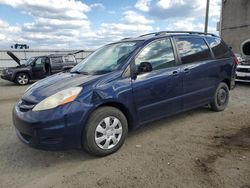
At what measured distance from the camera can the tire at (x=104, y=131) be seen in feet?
11.2

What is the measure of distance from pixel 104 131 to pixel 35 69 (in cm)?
1127

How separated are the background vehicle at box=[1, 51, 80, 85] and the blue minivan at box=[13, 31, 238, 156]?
30.6 ft

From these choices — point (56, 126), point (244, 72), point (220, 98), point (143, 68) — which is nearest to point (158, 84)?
point (143, 68)

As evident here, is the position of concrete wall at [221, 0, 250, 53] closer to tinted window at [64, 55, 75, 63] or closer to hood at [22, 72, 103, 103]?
tinted window at [64, 55, 75, 63]

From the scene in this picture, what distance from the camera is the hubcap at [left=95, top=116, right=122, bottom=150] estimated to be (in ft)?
11.5

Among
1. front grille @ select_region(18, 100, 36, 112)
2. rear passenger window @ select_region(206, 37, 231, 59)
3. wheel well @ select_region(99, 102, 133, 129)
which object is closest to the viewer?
front grille @ select_region(18, 100, 36, 112)

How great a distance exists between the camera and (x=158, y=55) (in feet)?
14.1

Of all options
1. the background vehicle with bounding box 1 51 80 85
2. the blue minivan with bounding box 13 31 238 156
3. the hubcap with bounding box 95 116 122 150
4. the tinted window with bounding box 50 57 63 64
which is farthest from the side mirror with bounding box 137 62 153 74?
the tinted window with bounding box 50 57 63 64

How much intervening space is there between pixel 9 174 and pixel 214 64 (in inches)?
169

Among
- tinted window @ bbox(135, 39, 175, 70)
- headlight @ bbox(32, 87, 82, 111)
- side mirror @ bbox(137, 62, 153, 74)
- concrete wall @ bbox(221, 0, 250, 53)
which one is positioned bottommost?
headlight @ bbox(32, 87, 82, 111)

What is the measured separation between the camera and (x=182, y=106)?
4.66m

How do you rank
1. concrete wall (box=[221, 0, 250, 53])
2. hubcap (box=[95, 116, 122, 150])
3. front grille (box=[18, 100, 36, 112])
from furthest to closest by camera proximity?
concrete wall (box=[221, 0, 250, 53])
hubcap (box=[95, 116, 122, 150])
front grille (box=[18, 100, 36, 112])

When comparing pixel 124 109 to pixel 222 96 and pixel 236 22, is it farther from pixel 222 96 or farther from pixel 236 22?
pixel 236 22

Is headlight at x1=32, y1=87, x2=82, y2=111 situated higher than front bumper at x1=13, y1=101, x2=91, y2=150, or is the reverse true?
headlight at x1=32, y1=87, x2=82, y2=111
